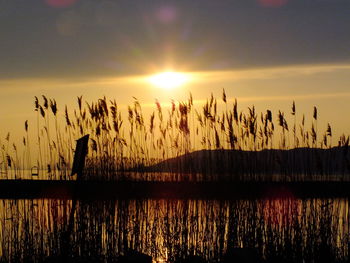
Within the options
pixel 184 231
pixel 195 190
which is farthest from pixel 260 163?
pixel 184 231

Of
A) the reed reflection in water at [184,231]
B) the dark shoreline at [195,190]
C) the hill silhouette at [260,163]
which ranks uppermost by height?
the hill silhouette at [260,163]

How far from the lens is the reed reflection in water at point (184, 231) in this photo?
834 centimetres

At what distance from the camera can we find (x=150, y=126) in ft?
30.7

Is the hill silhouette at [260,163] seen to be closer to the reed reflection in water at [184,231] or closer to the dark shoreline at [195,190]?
the dark shoreline at [195,190]

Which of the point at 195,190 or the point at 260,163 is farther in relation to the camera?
the point at 195,190

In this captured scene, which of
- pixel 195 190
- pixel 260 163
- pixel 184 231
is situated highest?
pixel 260 163

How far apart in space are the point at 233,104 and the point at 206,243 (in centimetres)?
196

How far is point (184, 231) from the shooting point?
8.41 metres

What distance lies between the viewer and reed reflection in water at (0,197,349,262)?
834cm

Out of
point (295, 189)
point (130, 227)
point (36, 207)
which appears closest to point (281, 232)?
point (295, 189)

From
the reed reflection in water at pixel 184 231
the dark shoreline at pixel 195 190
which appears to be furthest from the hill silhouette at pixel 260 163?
the reed reflection in water at pixel 184 231

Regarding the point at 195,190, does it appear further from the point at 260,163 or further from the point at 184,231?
the point at 260,163

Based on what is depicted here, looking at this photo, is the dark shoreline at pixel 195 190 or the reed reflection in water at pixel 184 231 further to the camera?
the dark shoreline at pixel 195 190

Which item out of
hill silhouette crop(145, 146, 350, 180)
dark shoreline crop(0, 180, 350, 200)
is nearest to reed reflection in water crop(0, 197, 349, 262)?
dark shoreline crop(0, 180, 350, 200)
